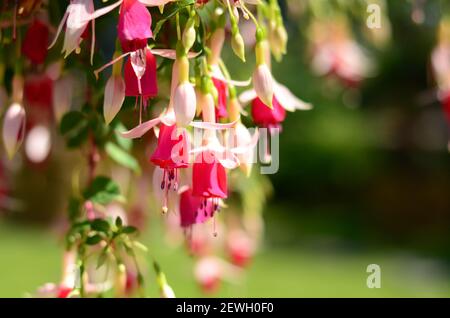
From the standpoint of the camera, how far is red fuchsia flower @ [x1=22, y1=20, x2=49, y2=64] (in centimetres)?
80

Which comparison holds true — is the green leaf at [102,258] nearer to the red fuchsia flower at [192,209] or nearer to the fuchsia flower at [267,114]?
the red fuchsia flower at [192,209]

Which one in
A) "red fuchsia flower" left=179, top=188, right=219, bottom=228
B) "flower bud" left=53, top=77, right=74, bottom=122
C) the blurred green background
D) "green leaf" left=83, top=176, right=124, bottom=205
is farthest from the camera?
the blurred green background

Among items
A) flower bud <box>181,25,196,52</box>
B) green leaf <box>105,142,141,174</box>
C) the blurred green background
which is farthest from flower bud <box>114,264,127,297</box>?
the blurred green background

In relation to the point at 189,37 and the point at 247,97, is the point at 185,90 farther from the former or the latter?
the point at 247,97

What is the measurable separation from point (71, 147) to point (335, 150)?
6116 mm

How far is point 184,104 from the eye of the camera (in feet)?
2.09

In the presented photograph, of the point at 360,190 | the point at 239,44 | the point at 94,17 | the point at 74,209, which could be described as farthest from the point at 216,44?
the point at 360,190

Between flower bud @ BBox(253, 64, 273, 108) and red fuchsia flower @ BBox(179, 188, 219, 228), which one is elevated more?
flower bud @ BBox(253, 64, 273, 108)

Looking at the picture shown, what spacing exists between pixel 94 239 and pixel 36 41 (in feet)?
0.67

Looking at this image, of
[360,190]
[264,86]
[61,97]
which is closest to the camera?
[264,86]

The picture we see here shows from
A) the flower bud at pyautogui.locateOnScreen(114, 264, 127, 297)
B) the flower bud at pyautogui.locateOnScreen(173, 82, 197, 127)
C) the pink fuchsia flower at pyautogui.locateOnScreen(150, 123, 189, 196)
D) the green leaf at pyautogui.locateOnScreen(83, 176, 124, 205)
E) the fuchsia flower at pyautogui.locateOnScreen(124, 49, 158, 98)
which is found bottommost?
the flower bud at pyautogui.locateOnScreen(114, 264, 127, 297)

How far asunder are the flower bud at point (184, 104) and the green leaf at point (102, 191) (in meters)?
0.21

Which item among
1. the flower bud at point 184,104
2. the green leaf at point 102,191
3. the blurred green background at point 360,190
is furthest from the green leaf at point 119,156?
the blurred green background at point 360,190

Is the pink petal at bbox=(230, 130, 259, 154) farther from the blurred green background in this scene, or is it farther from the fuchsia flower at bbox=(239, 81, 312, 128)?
the blurred green background
